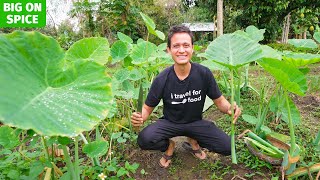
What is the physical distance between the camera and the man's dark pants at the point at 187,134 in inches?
70.4

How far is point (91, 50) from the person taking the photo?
161 cm

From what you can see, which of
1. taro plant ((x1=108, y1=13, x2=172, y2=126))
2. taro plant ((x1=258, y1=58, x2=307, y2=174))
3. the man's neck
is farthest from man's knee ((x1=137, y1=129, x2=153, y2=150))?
taro plant ((x1=258, y1=58, x2=307, y2=174))

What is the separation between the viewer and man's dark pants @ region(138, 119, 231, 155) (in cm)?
179

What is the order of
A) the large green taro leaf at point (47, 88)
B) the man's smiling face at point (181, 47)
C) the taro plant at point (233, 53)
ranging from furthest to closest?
1. the man's smiling face at point (181, 47)
2. the taro plant at point (233, 53)
3. the large green taro leaf at point (47, 88)

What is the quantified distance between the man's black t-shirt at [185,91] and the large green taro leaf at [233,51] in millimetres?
188

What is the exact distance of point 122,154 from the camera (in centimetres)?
194

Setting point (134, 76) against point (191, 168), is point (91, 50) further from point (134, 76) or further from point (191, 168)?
point (191, 168)

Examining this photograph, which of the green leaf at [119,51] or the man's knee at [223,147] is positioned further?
the green leaf at [119,51]

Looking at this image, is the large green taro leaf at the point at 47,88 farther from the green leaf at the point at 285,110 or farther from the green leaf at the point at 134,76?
the green leaf at the point at 285,110

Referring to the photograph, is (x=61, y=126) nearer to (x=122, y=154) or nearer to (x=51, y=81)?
(x=51, y=81)

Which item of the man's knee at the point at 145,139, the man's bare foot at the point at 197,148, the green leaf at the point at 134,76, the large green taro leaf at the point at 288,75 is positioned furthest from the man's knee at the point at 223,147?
the green leaf at the point at 134,76

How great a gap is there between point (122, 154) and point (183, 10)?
857 centimetres

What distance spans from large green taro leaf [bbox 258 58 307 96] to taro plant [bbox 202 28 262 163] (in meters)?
0.07

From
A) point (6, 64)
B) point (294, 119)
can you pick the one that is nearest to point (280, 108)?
point (294, 119)
